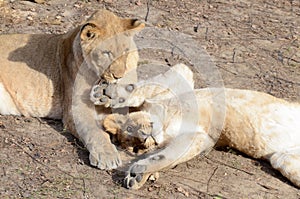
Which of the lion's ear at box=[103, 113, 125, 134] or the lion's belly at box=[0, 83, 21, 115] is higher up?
the lion's ear at box=[103, 113, 125, 134]

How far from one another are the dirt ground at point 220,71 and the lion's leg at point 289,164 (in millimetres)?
71

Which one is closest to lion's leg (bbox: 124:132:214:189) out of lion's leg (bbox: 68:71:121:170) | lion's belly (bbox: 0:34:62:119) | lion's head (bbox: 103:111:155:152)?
lion's head (bbox: 103:111:155:152)

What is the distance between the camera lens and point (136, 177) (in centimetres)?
470

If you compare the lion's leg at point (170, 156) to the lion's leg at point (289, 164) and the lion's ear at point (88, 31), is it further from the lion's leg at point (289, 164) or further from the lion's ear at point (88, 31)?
the lion's ear at point (88, 31)

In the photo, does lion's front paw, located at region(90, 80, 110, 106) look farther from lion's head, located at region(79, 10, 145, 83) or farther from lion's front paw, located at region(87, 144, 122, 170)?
lion's front paw, located at region(87, 144, 122, 170)

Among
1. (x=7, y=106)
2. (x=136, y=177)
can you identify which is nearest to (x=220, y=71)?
(x=7, y=106)

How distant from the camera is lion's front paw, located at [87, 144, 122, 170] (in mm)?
4949

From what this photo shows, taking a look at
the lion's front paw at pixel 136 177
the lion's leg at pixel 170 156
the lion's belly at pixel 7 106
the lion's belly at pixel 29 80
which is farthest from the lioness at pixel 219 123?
the lion's belly at pixel 7 106

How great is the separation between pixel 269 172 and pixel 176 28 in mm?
2559

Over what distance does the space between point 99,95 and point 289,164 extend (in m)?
1.41

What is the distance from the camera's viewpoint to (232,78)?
252 inches

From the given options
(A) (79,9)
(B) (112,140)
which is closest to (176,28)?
(A) (79,9)

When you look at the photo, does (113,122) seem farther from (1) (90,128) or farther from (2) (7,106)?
(2) (7,106)

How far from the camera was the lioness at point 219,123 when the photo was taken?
498 centimetres
